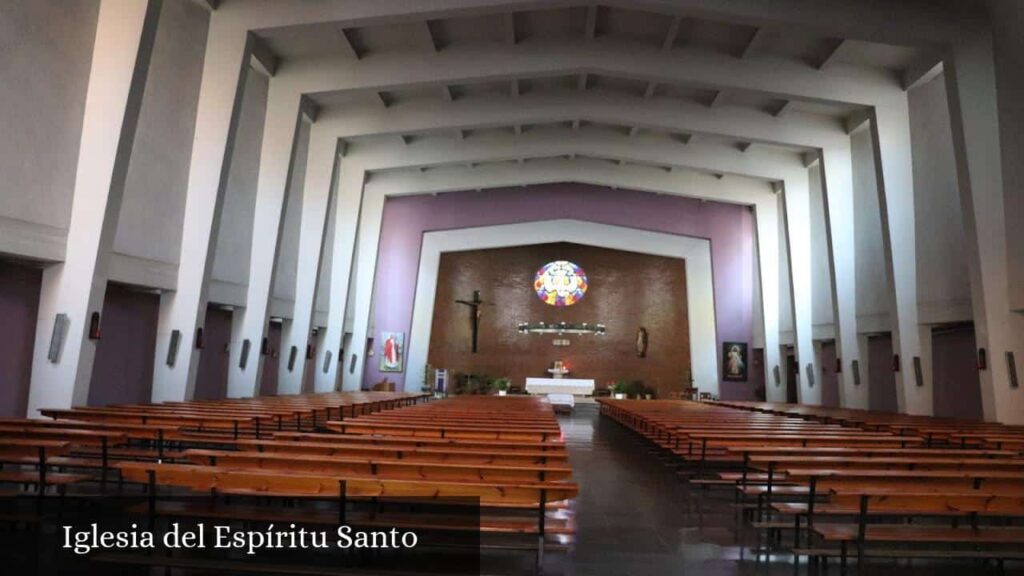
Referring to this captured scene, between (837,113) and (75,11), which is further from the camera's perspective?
(837,113)

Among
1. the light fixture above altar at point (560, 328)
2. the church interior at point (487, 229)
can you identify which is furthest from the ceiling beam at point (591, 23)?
the light fixture above altar at point (560, 328)

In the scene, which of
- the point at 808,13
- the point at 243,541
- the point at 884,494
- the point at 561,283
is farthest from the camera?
the point at 561,283

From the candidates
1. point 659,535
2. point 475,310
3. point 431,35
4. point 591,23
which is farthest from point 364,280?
point 659,535

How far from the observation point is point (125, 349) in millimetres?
10047

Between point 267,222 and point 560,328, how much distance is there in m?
13.2

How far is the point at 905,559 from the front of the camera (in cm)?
425

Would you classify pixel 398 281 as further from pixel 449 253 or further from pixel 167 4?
pixel 167 4

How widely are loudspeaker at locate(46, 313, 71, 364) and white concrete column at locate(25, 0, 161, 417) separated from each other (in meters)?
0.02

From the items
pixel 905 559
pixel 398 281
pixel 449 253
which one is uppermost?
pixel 449 253

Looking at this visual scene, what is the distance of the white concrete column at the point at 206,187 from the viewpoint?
10250mm

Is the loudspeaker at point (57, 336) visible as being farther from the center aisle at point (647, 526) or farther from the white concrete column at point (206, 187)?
the center aisle at point (647, 526)

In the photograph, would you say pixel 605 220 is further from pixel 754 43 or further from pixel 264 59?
pixel 264 59

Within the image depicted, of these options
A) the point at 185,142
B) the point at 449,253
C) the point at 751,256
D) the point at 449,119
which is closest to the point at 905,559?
the point at 185,142

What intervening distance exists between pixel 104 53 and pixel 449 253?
17771mm
